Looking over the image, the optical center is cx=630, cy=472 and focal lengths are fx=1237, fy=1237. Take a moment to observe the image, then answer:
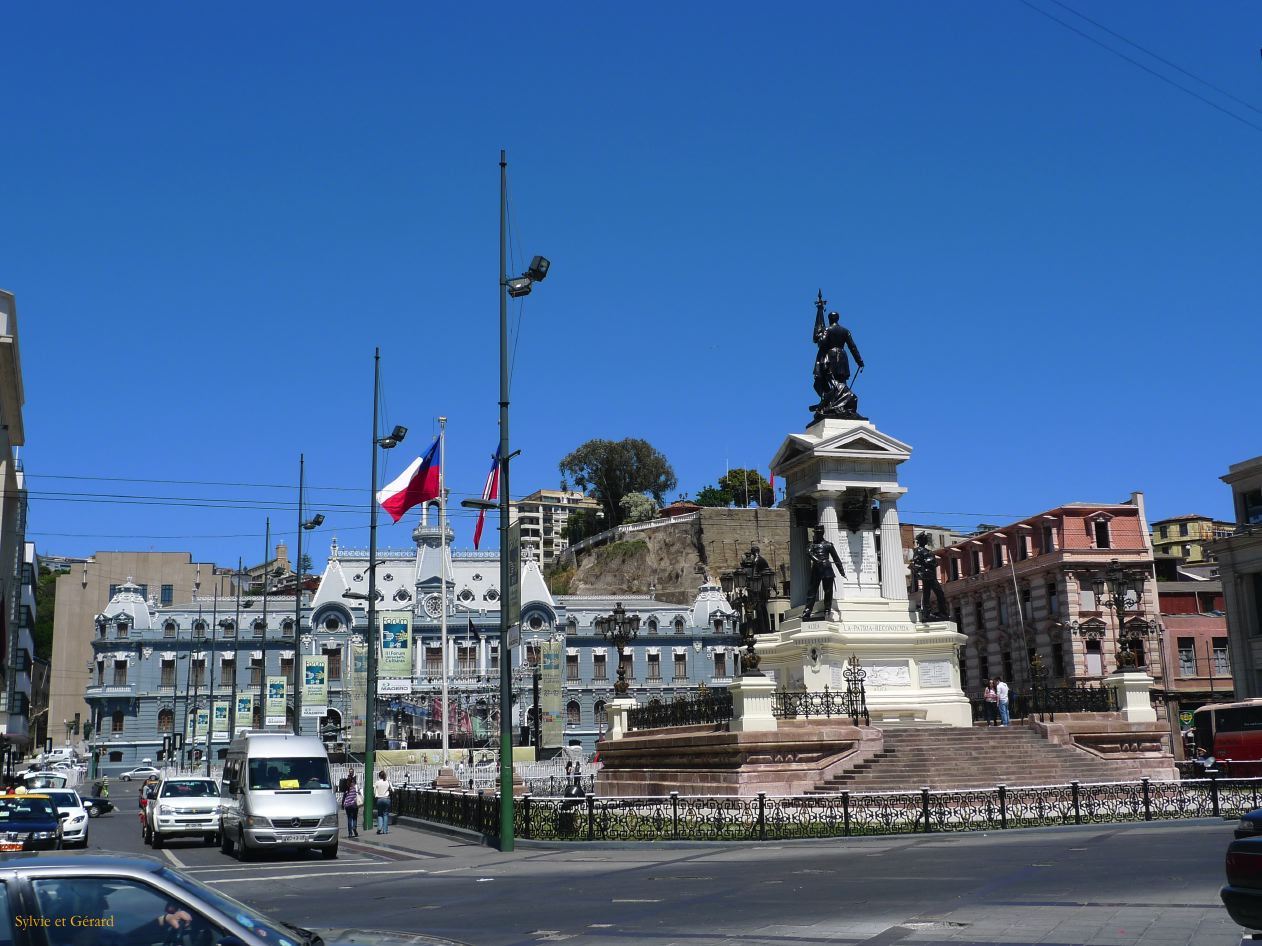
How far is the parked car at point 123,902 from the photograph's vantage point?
17.7 ft

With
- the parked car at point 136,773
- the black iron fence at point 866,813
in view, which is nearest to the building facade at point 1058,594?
the black iron fence at point 866,813

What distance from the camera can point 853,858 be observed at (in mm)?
19172

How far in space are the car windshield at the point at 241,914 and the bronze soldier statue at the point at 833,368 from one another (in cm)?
3183

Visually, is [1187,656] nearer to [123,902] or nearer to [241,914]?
[241,914]

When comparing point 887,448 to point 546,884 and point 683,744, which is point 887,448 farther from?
point 546,884

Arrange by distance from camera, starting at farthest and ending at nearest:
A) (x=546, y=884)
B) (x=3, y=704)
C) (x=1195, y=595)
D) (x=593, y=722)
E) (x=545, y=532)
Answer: (x=545, y=532)
(x=593, y=722)
(x=1195, y=595)
(x=3, y=704)
(x=546, y=884)

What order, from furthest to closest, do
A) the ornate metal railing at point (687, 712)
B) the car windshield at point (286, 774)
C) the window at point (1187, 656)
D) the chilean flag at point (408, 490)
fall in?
the window at point (1187, 656), the chilean flag at point (408, 490), the ornate metal railing at point (687, 712), the car windshield at point (286, 774)

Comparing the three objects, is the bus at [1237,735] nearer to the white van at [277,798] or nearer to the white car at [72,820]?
the white van at [277,798]

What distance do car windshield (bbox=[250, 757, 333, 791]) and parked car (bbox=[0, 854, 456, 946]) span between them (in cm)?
2024

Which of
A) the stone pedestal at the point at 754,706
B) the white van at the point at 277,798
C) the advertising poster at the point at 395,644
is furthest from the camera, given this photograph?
the advertising poster at the point at 395,644

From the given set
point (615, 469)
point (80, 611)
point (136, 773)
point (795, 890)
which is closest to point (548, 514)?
point (615, 469)

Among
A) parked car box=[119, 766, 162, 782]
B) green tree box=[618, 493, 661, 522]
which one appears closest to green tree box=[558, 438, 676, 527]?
green tree box=[618, 493, 661, 522]

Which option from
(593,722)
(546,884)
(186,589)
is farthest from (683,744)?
(186,589)

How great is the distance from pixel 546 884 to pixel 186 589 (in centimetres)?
10031
